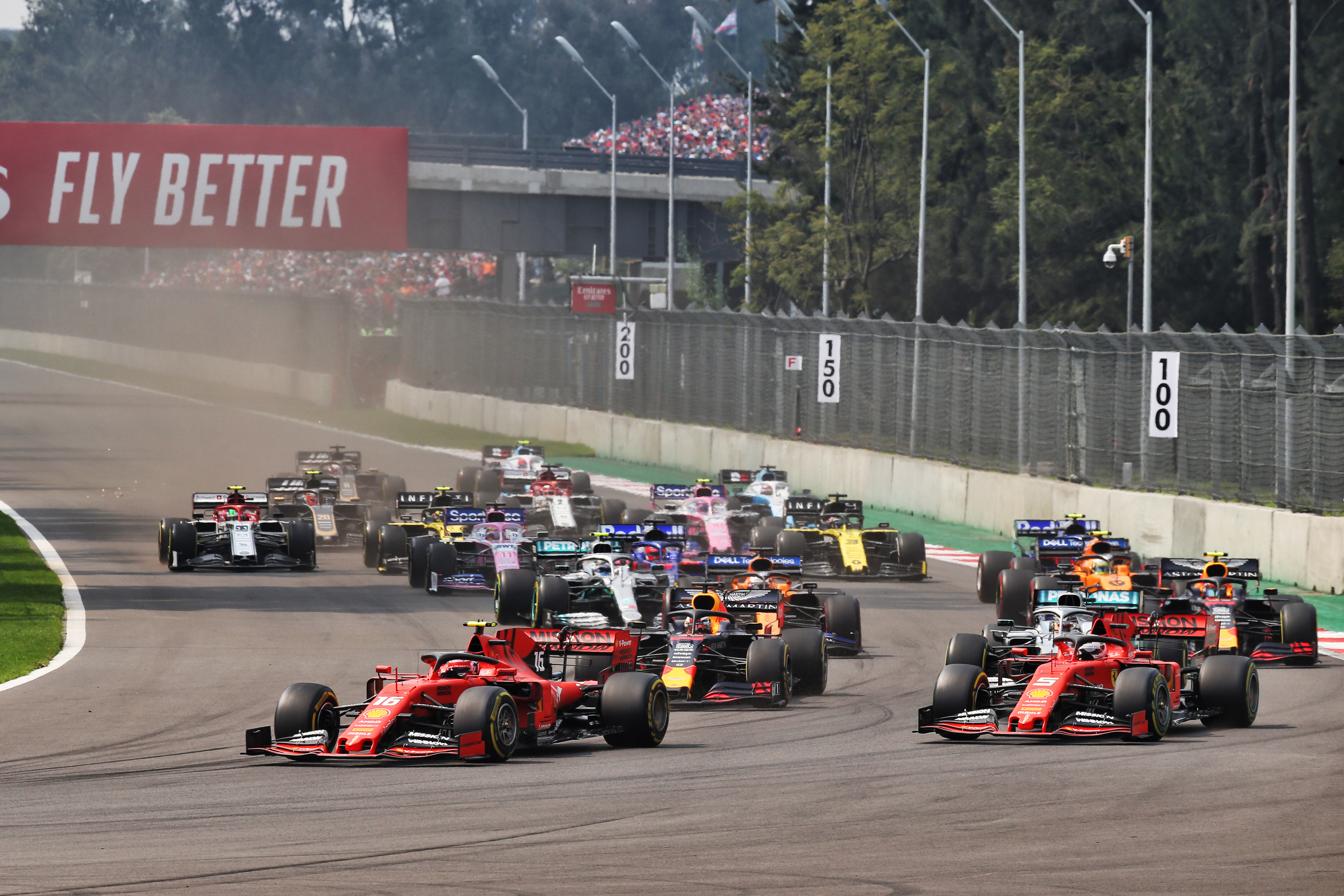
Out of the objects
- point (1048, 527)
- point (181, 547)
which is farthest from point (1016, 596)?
point (181, 547)

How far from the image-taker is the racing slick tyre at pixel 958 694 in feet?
49.2

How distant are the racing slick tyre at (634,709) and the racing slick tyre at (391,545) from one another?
477 inches

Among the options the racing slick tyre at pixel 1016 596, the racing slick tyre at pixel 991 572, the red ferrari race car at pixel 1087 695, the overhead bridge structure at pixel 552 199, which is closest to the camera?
the red ferrari race car at pixel 1087 695

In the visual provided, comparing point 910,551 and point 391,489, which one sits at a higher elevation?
point 391,489

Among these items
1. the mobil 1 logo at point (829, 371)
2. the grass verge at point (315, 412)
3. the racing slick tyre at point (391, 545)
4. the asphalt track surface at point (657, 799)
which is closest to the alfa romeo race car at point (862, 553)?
the racing slick tyre at point (391, 545)

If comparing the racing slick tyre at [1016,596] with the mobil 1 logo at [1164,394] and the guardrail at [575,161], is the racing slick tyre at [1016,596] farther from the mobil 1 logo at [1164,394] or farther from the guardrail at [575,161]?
the guardrail at [575,161]

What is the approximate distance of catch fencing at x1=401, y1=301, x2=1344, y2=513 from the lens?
85.5 feet

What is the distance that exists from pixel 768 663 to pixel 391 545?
1076 cm

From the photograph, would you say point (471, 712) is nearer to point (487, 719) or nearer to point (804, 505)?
point (487, 719)

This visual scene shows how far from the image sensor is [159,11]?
14338 cm

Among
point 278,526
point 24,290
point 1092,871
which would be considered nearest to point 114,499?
point 278,526

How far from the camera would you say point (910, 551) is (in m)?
26.0

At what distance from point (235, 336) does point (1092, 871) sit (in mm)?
79401

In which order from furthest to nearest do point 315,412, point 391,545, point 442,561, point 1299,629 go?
point 315,412
point 391,545
point 442,561
point 1299,629
